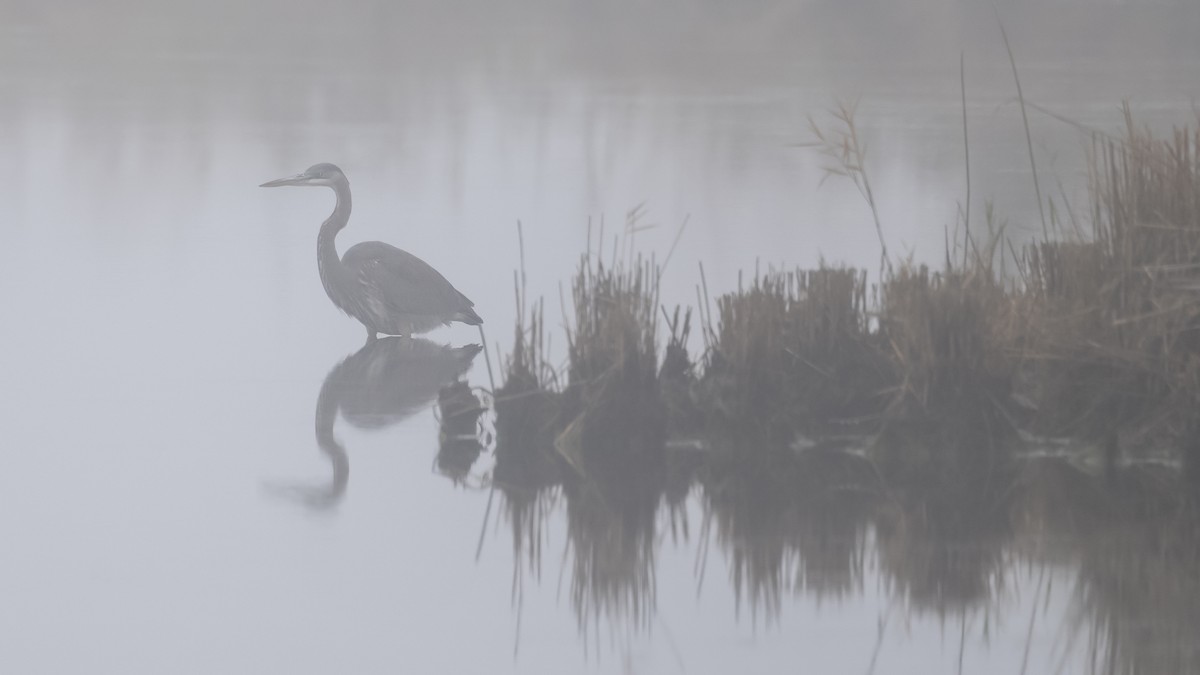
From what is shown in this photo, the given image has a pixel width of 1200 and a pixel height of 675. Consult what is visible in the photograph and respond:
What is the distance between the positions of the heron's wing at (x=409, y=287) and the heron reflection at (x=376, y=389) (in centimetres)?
16

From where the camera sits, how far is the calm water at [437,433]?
3852 mm

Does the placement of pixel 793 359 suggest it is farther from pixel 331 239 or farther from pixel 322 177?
pixel 322 177

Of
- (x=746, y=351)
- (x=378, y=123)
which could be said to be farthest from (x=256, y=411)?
(x=378, y=123)

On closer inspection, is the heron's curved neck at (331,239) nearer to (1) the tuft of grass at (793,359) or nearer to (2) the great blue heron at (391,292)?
(2) the great blue heron at (391,292)

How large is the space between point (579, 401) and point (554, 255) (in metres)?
3.46

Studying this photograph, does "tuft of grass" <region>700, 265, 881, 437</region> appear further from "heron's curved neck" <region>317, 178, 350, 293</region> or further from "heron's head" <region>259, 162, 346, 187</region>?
"heron's head" <region>259, 162, 346, 187</region>

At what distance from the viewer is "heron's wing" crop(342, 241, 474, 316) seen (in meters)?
6.87

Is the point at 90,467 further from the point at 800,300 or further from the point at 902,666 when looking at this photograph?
the point at 902,666

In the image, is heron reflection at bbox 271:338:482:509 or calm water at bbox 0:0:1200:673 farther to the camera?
heron reflection at bbox 271:338:482:509

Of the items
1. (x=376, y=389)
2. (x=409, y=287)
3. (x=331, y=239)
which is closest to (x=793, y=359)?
(x=376, y=389)

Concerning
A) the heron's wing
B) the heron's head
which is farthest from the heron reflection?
the heron's head

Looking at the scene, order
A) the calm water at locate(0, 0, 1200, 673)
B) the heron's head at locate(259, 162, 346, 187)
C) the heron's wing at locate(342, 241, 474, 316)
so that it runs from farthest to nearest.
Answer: the heron's head at locate(259, 162, 346, 187), the heron's wing at locate(342, 241, 474, 316), the calm water at locate(0, 0, 1200, 673)

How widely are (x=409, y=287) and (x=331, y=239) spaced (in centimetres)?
56

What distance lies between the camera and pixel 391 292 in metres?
6.88
